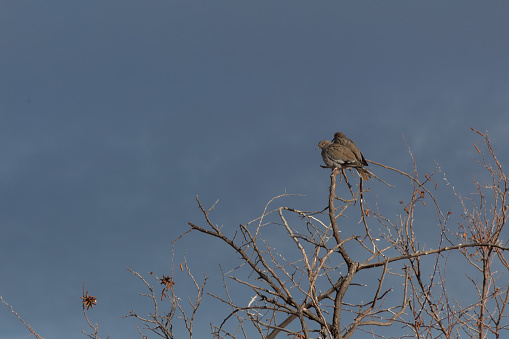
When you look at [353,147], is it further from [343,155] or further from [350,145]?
[343,155]

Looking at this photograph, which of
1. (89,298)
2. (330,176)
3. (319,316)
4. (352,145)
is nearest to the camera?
(319,316)

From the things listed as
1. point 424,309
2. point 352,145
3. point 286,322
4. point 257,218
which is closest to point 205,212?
point 257,218

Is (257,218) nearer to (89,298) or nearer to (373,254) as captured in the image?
(373,254)

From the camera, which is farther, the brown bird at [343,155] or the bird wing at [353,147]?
the bird wing at [353,147]

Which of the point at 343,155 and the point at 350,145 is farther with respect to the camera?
the point at 350,145

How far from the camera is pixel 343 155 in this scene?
390 inches

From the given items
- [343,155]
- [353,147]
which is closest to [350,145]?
[353,147]

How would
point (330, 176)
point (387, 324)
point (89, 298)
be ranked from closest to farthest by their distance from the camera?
point (387, 324) → point (89, 298) → point (330, 176)

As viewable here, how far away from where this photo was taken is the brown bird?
376 inches

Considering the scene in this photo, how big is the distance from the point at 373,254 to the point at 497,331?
2.35 m

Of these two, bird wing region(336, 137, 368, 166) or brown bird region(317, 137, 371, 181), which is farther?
bird wing region(336, 137, 368, 166)

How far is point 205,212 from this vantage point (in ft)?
18.4

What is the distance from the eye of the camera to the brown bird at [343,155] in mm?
9548

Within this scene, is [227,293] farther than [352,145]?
No
